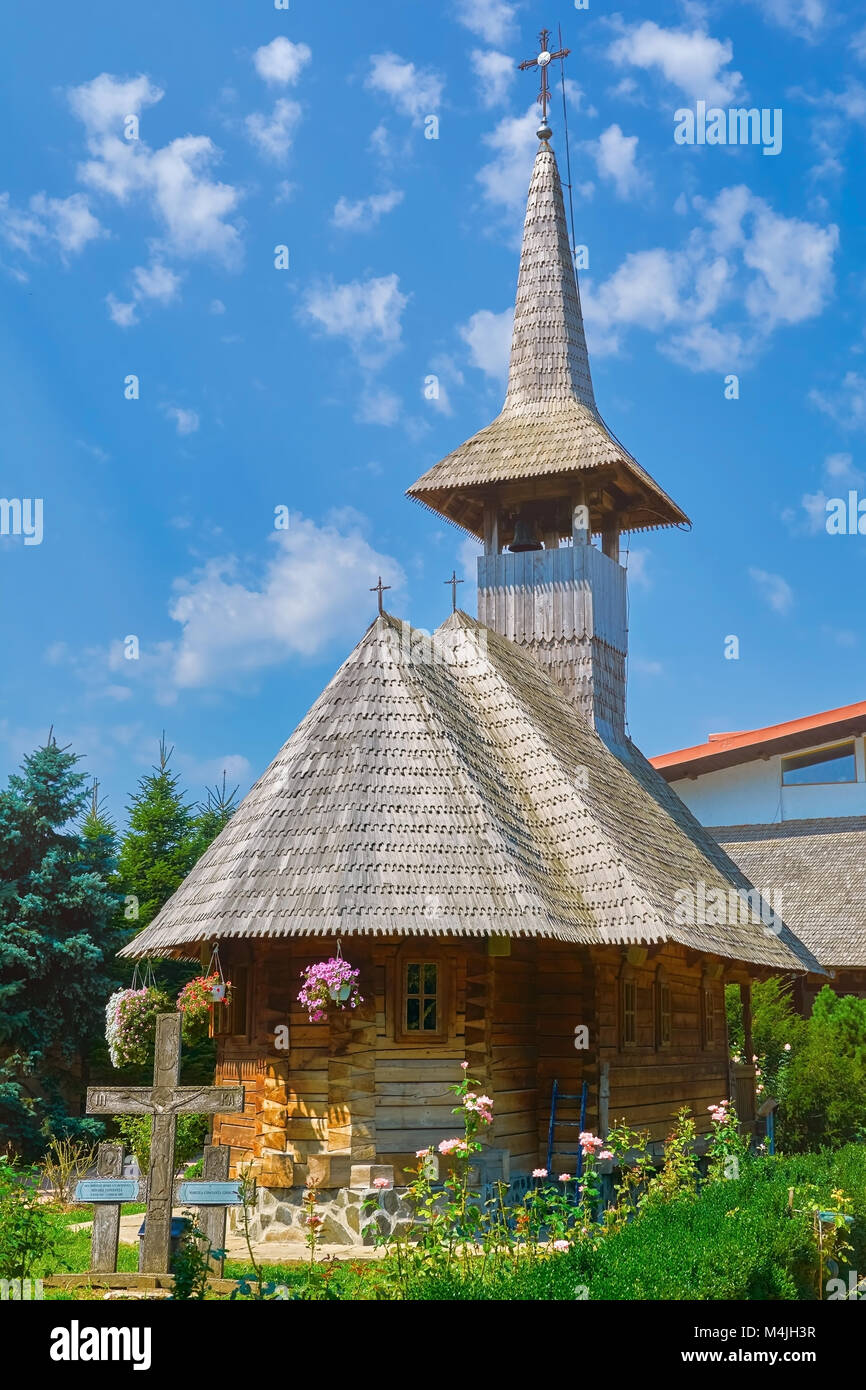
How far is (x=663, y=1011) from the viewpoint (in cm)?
1463

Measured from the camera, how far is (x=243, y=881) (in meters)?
11.1

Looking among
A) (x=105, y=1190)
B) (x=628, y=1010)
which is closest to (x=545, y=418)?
(x=628, y=1010)

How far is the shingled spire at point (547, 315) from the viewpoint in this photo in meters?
19.6

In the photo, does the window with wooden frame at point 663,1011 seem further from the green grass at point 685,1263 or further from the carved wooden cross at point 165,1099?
the carved wooden cross at point 165,1099

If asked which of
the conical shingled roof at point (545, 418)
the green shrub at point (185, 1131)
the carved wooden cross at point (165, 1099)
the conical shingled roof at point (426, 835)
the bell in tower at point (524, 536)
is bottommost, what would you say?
the green shrub at point (185, 1131)

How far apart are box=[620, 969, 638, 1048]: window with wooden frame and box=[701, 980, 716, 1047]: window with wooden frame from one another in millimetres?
2784

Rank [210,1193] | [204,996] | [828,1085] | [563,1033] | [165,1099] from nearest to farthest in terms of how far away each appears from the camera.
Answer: [210,1193], [165,1099], [204,996], [563,1033], [828,1085]

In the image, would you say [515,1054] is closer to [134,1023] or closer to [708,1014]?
[134,1023]

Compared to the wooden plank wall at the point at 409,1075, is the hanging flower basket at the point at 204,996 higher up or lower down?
higher up

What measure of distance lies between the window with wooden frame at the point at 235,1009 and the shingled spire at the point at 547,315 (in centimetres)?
1060

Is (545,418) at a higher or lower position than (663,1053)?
higher

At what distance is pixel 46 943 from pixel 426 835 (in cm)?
766

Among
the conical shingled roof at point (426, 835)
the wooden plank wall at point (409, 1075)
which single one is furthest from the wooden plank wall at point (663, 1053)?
the wooden plank wall at point (409, 1075)

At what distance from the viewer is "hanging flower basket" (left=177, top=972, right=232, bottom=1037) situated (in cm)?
1133
